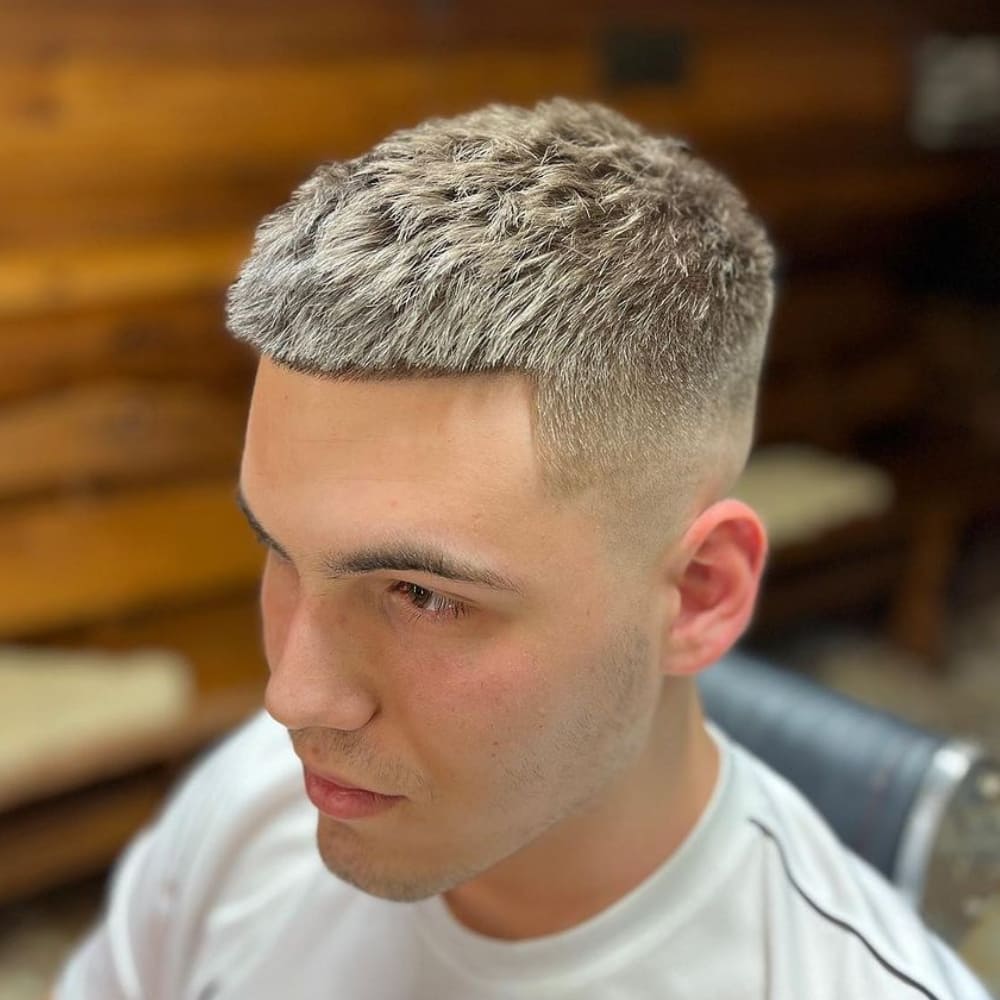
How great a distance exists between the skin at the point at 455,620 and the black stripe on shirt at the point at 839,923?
146 millimetres

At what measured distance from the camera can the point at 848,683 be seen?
3340 mm

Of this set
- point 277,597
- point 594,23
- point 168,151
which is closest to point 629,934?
point 277,597

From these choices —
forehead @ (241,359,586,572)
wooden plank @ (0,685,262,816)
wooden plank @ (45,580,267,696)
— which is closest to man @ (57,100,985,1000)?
forehead @ (241,359,586,572)

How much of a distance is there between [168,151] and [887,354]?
2412mm

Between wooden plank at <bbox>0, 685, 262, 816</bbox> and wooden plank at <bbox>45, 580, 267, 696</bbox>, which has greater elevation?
wooden plank at <bbox>0, 685, 262, 816</bbox>

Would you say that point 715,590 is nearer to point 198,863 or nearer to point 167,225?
point 198,863

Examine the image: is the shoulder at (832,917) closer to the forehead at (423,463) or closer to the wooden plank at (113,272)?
the forehead at (423,463)

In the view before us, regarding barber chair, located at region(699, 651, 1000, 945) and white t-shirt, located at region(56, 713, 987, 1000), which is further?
barber chair, located at region(699, 651, 1000, 945)

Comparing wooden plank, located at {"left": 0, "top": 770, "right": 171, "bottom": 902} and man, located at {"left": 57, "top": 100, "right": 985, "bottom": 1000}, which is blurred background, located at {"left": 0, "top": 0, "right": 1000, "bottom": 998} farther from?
man, located at {"left": 57, "top": 100, "right": 985, "bottom": 1000}

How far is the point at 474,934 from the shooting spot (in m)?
0.95

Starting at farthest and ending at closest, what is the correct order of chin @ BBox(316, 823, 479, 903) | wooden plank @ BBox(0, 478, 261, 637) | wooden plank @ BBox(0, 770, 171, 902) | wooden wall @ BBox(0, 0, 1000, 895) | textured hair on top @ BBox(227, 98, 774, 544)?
1. wooden plank @ BBox(0, 478, 261, 637)
2. wooden wall @ BBox(0, 0, 1000, 895)
3. wooden plank @ BBox(0, 770, 171, 902)
4. chin @ BBox(316, 823, 479, 903)
5. textured hair on top @ BBox(227, 98, 774, 544)

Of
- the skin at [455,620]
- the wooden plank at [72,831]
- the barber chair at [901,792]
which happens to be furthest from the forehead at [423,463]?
the wooden plank at [72,831]

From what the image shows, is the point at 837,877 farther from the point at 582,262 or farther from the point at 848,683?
the point at 848,683

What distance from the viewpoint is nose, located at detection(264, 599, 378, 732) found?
0.77m
